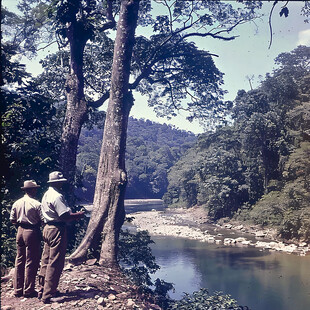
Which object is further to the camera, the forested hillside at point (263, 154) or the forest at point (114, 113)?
the forested hillside at point (263, 154)

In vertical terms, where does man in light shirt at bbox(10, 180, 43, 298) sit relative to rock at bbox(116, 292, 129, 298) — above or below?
above

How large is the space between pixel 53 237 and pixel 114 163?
2.77 meters

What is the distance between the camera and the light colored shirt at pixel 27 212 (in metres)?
4.05

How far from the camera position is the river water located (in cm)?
920

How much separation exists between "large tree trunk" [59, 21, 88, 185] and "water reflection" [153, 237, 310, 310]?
Result: 530 cm

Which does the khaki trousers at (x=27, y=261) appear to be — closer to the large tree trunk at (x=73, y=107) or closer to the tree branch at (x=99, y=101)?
the large tree trunk at (x=73, y=107)

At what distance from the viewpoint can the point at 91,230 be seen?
608 centimetres

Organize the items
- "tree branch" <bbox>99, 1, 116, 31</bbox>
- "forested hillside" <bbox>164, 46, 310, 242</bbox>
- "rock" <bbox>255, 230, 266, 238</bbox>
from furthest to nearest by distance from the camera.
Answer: "forested hillside" <bbox>164, 46, 310, 242</bbox> < "rock" <bbox>255, 230, 266, 238</bbox> < "tree branch" <bbox>99, 1, 116, 31</bbox>

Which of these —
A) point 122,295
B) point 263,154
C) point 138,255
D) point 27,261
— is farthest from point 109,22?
point 263,154

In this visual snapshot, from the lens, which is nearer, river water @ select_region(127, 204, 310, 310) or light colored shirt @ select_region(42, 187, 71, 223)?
light colored shirt @ select_region(42, 187, 71, 223)

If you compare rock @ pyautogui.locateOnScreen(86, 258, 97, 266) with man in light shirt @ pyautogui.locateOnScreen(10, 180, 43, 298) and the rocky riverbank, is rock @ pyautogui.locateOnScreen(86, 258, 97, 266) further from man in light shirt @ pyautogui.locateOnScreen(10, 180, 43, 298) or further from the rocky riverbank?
the rocky riverbank

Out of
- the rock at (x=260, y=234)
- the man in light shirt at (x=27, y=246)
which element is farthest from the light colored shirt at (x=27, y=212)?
the rock at (x=260, y=234)

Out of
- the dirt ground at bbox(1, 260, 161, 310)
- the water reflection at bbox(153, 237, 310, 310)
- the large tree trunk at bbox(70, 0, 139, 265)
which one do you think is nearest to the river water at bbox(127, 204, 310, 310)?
the water reflection at bbox(153, 237, 310, 310)

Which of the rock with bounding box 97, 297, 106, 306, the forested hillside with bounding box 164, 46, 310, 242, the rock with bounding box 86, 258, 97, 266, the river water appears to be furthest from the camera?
the forested hillside with bounding box 164, 46, 310, 242
